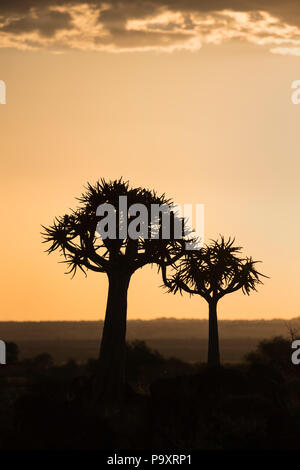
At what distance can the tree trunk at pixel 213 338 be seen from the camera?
3438cm

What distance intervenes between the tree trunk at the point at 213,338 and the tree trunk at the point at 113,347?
21.5 ft

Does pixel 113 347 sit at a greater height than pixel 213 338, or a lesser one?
lesser

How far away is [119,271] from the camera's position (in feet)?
95.4

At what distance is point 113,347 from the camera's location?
28.8 metres

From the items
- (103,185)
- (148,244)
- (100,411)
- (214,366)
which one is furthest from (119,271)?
(214,366)

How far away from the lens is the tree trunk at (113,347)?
1121 inches

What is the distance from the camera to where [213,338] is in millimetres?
34562

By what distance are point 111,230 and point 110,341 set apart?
4020mm

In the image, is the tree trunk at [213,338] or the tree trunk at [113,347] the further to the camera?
the tree trunk at [213,338]

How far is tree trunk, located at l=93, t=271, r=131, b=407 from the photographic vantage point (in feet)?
93.4

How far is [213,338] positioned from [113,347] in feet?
23.2

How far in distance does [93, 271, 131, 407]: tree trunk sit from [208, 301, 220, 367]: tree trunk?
6541 mm

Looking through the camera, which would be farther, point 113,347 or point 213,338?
point 213,338
